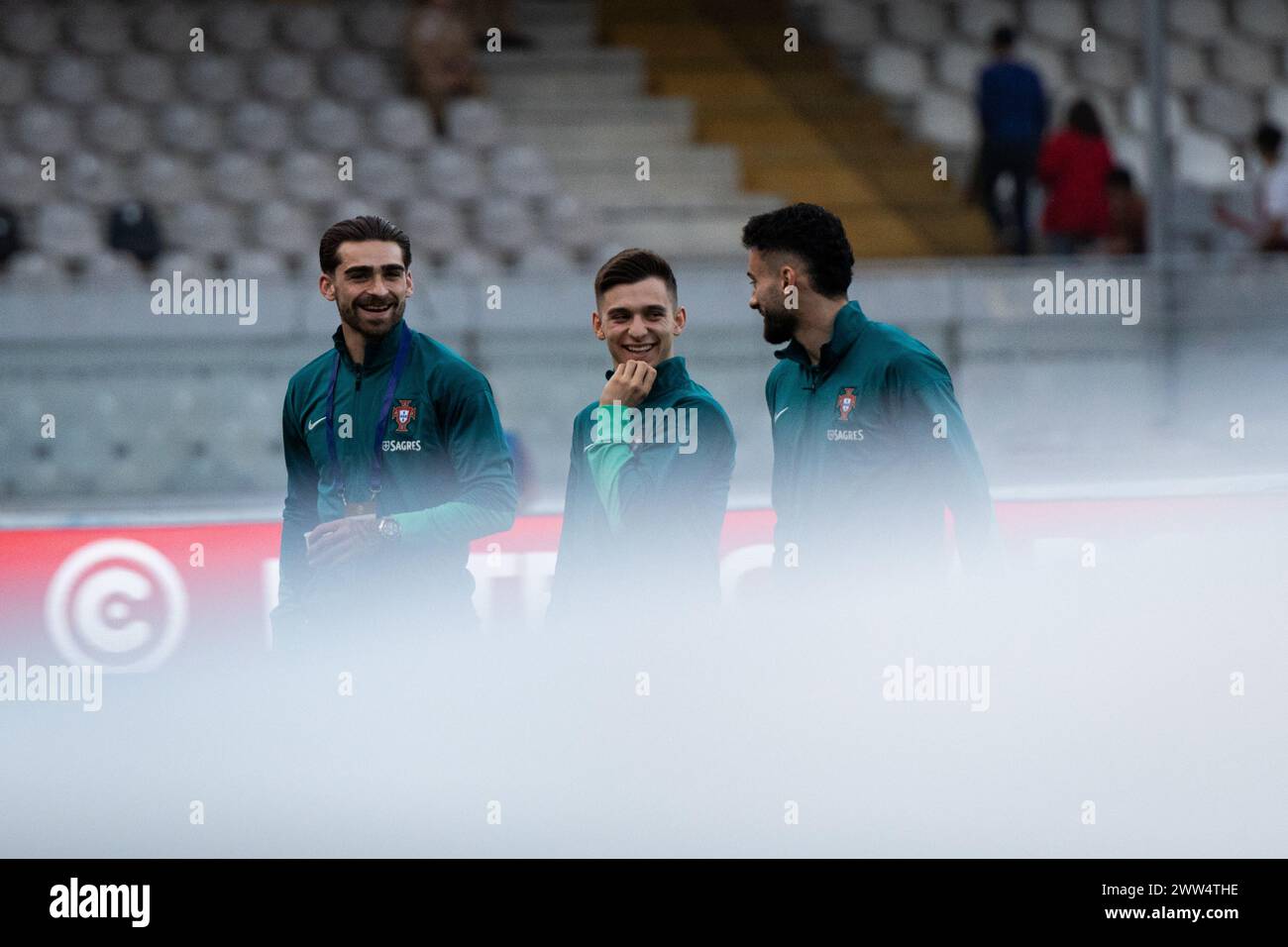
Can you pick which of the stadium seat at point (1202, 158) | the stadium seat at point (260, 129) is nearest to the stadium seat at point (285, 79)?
the stadium seat at point (260, 129)

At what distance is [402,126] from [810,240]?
6.25m

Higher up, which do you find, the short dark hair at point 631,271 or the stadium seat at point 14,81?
the stadium seat at point 14,81

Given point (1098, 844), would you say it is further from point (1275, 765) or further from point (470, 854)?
point (470, 854)

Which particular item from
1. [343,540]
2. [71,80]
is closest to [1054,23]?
[71,80]

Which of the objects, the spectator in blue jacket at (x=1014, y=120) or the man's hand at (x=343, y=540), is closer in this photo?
the man's hand at (x=343, y=540)

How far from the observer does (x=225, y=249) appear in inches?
349

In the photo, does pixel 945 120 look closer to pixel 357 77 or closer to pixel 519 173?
pixel 519 173

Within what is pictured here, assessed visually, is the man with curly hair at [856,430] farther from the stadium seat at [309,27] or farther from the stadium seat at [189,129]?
the stadium seat at [309,27]

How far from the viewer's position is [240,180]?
922 cm

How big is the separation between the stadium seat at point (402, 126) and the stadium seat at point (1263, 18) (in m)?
5.94

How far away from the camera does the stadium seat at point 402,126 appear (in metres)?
9.61

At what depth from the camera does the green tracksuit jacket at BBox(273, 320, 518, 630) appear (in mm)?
3926
